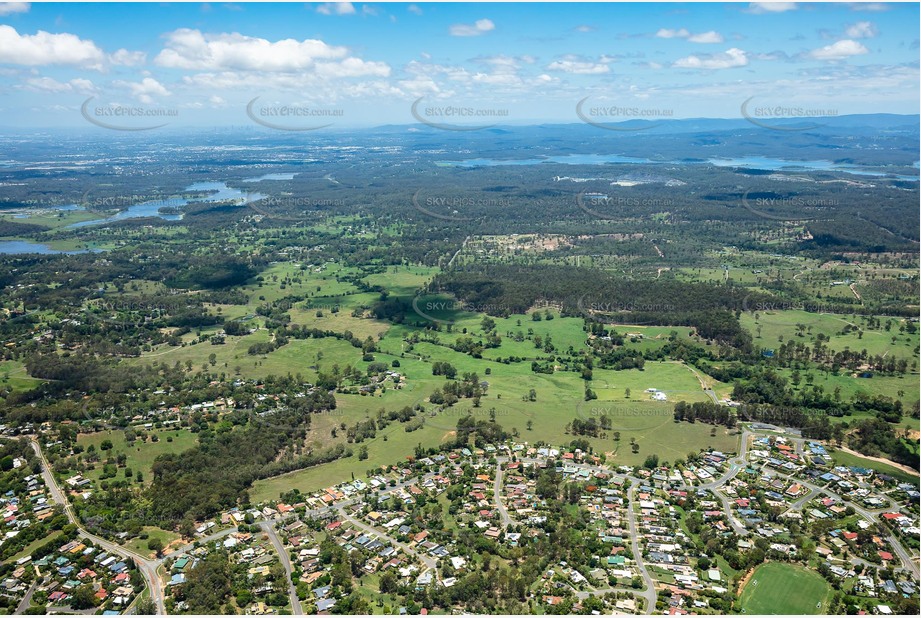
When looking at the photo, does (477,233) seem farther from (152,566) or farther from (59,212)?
(152,566)

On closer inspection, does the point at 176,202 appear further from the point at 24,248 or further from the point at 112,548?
the point at 112,548

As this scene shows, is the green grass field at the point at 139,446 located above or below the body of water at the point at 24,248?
below

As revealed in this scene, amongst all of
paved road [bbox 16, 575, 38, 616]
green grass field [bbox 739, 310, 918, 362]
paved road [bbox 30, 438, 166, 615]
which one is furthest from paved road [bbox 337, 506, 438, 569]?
green grass field [bbox 739, 310, 918, 362]

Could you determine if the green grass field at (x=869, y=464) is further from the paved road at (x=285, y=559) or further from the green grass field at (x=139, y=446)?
the green grass field at (x=139, y=446)

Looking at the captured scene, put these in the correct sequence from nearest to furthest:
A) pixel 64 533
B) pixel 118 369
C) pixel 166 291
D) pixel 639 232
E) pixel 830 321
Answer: pixel 64 533 < pixel 118 369 < pixel 830 321 < pixel 166 291 < pixel 639 232

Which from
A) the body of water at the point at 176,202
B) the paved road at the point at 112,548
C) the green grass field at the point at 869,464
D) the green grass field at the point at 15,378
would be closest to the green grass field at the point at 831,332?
the green grass field at the point at 869,464

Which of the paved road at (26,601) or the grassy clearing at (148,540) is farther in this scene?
the grassy clearing at (148,540)

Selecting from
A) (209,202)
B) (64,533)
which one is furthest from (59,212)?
(64,533)
